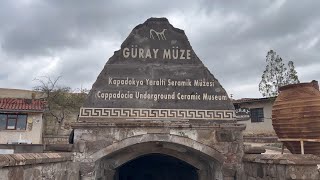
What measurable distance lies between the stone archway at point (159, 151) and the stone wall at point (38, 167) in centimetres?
55

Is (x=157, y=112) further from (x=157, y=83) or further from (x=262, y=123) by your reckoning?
(x=262, y=123)

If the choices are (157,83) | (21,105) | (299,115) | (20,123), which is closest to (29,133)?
(20,123)

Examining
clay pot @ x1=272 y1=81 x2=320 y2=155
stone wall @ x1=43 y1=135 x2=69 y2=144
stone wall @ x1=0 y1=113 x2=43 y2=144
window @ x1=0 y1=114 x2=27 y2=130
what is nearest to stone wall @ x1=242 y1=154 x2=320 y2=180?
clay pot @ x1=272 y1=81 x2=320 y2=155

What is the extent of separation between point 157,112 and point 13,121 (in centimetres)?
1818

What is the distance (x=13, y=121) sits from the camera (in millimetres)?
22094

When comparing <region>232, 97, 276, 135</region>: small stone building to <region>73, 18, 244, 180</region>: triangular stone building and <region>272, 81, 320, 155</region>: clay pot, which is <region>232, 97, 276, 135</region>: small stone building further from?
<region>272, 81, 320, 155</region>: clay pot

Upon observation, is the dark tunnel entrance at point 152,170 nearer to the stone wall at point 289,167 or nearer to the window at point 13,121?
the stone wall at point 289,167

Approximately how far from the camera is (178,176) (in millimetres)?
10555

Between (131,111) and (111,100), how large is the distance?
0.48 m

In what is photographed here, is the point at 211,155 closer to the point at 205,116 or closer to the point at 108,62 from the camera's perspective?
the point at 205,116

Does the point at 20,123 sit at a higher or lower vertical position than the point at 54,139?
higher

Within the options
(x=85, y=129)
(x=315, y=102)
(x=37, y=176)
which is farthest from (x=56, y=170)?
(x=315, y=102)

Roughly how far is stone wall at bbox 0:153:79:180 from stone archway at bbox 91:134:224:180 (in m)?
0.55

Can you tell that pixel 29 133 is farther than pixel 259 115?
No
